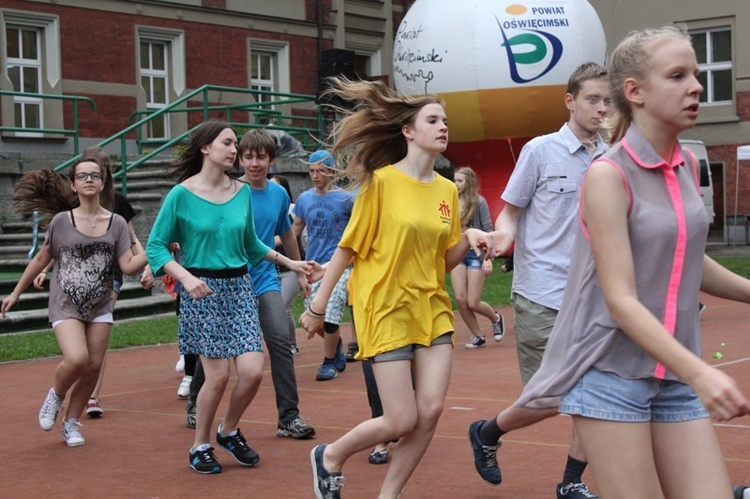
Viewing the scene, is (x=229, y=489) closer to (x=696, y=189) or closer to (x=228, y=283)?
(x=228, y=283)

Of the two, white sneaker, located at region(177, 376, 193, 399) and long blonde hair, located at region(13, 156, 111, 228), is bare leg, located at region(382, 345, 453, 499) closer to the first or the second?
long blonde hair, located at region(13, 156, 111, 228)

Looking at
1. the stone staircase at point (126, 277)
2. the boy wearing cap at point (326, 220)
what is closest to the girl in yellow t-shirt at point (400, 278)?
the boy wearing cap at point (326, 220)

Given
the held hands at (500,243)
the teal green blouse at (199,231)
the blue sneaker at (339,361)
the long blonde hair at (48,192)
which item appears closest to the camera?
the held hands at (500,243)

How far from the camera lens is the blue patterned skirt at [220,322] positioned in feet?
23.9

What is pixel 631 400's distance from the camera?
3641mm

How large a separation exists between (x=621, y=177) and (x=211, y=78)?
26.8 metres

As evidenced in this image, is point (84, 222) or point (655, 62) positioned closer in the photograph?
point (655, 62)

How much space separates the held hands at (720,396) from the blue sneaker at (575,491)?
2.71 meters

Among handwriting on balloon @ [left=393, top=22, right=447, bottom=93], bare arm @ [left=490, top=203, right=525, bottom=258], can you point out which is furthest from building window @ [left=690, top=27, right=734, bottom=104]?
bare arm @ [left=490, top=203, right=525, bottom=258]

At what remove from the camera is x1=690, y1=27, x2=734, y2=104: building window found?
36.0 m

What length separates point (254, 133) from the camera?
883 centimetres

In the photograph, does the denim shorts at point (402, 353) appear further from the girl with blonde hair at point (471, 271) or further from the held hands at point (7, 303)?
the girl with blonde hair at point (471, 271)

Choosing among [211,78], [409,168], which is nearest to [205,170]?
→ [409,168]

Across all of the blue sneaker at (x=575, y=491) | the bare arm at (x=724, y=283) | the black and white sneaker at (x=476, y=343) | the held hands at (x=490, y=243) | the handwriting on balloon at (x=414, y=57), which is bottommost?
the black and white sneaker at (x=476, y=343)
